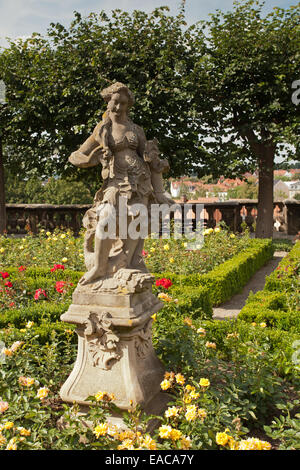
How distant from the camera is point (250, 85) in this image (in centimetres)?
1253

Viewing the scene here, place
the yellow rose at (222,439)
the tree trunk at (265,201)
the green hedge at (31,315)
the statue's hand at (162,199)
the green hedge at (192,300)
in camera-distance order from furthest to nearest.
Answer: the tree trunk at (265,201), the green hedge at (192,300), the green hedge at (31,315), the statue's hand at (162,199), the yellow rose at (222,439)

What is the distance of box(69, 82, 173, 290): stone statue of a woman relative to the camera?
330cm

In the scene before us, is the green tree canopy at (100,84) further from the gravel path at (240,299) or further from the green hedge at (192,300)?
the green hedge at (192,300)

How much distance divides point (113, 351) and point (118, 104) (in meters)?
2.08

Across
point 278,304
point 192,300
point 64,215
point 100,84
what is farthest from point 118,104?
point 64,215

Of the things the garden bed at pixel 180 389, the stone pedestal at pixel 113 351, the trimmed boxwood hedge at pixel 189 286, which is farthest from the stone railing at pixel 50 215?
the stone pedestal at pixel 113 351

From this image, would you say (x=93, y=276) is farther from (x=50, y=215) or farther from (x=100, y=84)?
(x=50, y=215)

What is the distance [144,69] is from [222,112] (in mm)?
3015

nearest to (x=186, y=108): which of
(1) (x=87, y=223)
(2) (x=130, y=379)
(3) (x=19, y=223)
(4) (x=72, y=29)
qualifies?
(4) (x=72, y=29)

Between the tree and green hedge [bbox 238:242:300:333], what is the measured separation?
6.69 m

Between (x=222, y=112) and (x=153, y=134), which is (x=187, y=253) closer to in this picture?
(x=153, y=134)

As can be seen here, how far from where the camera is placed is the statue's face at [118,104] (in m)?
3.39

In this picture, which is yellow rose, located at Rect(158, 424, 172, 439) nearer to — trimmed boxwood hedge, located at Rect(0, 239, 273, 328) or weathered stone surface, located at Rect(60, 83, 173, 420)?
weathered stone surface, located at Rect(60, 83, 173, 420)

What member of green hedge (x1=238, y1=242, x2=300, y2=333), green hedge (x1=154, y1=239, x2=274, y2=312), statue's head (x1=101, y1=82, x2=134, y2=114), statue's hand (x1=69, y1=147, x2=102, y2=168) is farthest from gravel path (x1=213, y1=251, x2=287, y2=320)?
statue's head (x1=101, y1=82, x2=134, y2=114)
